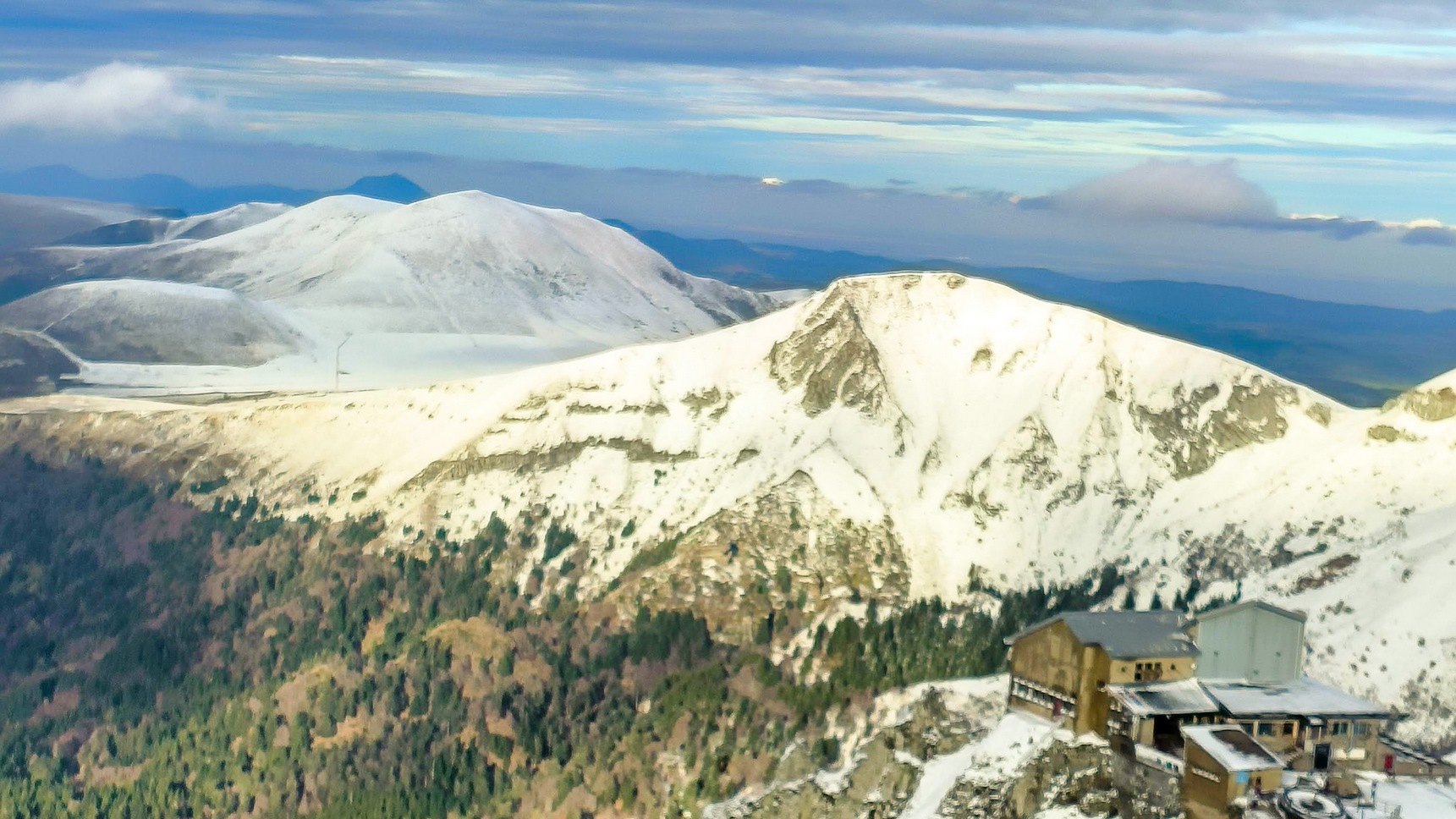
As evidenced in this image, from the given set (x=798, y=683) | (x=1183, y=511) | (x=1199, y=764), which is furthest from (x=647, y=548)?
(x=1199, y=764)

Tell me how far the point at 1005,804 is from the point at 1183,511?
60109mm

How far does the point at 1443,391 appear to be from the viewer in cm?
13762

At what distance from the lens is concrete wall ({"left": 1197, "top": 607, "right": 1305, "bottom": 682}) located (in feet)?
295

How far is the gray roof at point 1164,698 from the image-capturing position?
83.5 metres

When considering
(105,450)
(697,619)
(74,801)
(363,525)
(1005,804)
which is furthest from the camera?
(105,450)

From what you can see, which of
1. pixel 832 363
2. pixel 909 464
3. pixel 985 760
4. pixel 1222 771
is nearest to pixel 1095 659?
pixel 985 760

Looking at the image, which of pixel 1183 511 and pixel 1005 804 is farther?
pixel 1183 511

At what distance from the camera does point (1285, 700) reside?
86688mm

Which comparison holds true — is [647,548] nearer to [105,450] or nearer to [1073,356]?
[1073,356]

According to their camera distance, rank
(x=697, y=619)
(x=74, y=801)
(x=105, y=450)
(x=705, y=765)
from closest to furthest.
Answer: (x=705, y=765)
(x=697, y=619)
(x=74, y=801)
(x=105, y=450)

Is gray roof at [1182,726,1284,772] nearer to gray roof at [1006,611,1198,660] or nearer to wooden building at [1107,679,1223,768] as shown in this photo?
wooden building at [1107,679,1223,768]

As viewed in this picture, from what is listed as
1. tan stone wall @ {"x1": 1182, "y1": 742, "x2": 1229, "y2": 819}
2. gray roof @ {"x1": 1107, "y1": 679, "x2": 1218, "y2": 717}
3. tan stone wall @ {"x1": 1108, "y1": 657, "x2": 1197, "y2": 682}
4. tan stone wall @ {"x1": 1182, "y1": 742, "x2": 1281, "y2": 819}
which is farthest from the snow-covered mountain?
A: tan stone wall @ {"x1": 1182, "y1": 742, "x2": 1281, "y2": 819}

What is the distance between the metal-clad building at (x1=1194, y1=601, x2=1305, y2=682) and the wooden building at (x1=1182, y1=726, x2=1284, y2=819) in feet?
38.9

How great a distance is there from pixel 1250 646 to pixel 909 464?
60952 mm
